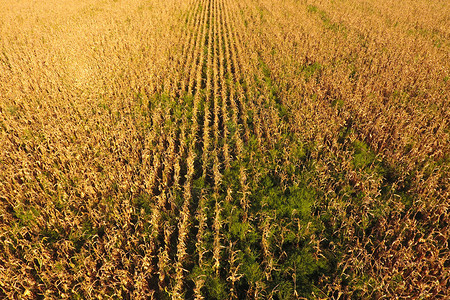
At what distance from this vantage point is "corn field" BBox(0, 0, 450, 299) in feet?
14.6

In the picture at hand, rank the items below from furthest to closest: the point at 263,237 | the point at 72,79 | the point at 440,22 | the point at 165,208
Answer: the point at 440,22 → the point at 72,79 → the point at 165,208 → the point at 263,237

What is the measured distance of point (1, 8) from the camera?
2347cm

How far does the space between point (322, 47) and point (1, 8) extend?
33.0 metres

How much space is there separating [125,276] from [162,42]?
15668 mm

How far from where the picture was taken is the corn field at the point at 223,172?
4457 mm

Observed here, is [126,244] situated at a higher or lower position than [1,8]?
lower

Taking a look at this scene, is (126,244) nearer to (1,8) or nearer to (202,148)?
(202,148)

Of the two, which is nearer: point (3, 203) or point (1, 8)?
point (3, 203)

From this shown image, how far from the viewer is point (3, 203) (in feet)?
18.8

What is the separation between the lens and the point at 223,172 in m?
6.85

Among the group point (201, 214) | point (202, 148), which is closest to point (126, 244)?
point (201, 214)

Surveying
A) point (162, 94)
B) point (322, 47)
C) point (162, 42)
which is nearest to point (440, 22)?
point (322, 47)

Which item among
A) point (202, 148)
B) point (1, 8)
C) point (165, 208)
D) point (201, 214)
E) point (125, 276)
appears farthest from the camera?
point (1, 8)

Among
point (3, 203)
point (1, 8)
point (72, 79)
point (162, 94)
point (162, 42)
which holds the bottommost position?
point (3, 203)
